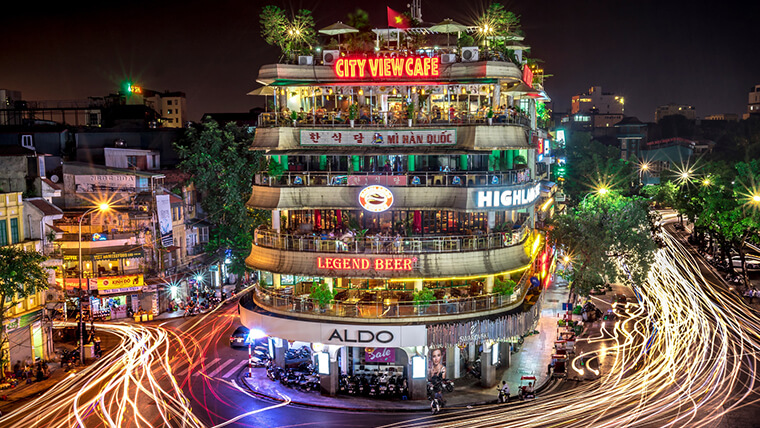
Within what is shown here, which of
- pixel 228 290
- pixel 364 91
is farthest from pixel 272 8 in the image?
pixel 228 290

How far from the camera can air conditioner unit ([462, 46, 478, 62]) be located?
48094 millimetres

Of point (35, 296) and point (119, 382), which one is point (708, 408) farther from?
point (35, 296)

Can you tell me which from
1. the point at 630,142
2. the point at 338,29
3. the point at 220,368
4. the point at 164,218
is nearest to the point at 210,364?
the point at 220,368

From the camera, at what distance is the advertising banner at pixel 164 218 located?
2670 inches

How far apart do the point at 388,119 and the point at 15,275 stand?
26500mm

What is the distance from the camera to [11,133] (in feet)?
279

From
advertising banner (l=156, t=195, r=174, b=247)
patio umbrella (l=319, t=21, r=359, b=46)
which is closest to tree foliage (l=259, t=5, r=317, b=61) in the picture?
patio umbrella (l=319, t=21, r=359, b=46)

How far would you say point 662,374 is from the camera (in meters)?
46.7

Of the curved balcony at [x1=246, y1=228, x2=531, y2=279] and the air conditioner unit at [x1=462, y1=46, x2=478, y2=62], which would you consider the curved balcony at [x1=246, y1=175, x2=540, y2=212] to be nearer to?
the curved balcony at [x1=246, y1=228, x2=531, y2=279]

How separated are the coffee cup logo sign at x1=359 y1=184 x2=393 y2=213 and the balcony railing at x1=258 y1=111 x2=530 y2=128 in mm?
4615

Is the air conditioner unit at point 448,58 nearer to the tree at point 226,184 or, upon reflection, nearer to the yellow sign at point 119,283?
the tree at point 226,184

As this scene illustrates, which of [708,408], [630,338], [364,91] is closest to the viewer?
[708,408]

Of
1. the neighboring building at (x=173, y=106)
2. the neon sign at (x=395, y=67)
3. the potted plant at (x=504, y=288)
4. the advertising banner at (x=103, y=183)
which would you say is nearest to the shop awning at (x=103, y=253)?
the advertising banner at (x=103, y=183)

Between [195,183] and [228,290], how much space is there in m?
12.8
